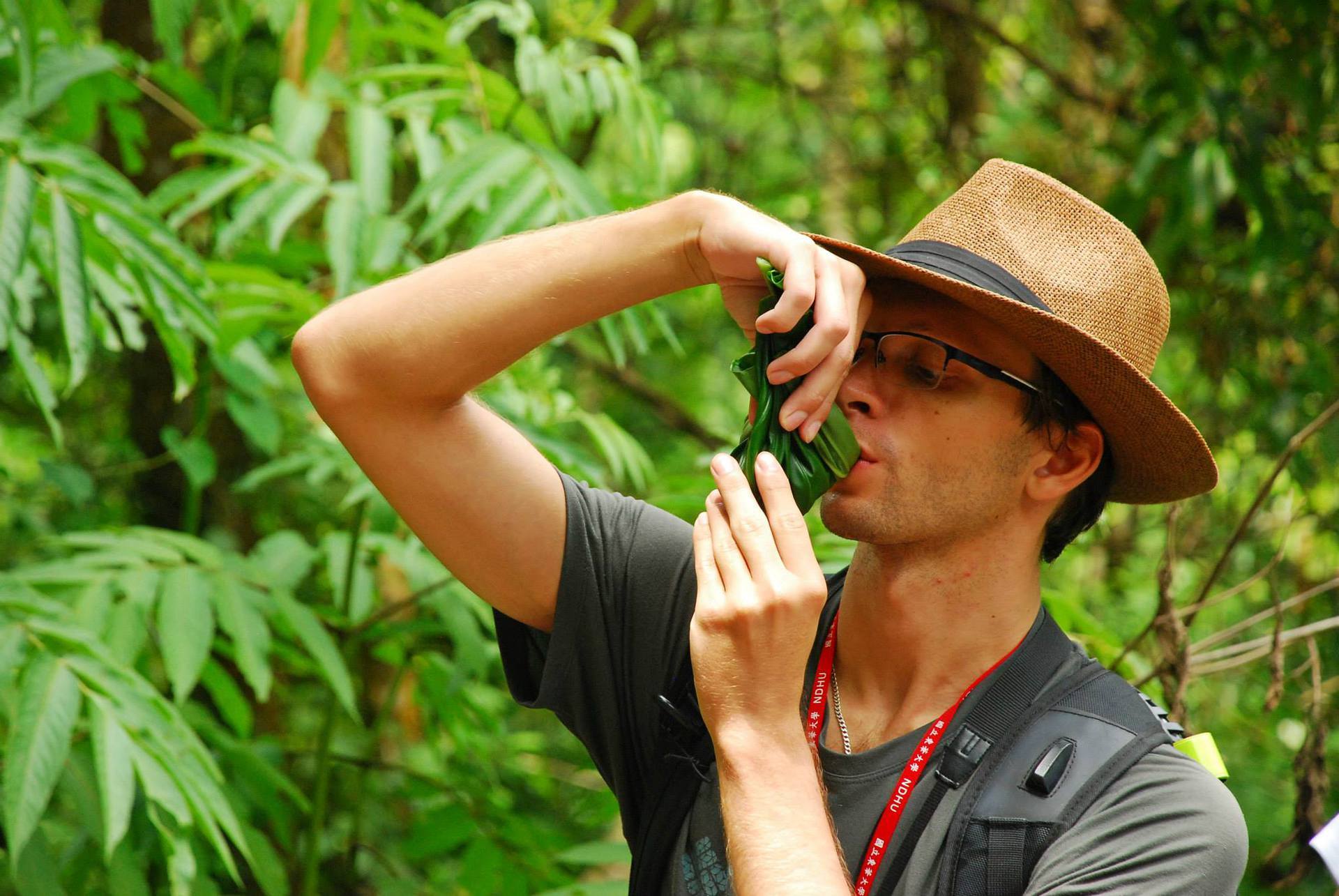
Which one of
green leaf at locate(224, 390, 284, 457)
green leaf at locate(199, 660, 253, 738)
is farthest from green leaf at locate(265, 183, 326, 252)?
green leaf at locate(199, 660, 253, 738)

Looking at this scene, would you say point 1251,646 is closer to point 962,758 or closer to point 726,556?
point 962,758

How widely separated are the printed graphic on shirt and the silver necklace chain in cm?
28

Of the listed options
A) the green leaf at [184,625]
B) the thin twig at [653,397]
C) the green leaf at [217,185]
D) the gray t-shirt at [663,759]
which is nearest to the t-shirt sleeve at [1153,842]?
the gray t-shirt at [663,759]

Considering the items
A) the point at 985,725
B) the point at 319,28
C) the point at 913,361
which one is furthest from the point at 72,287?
the point at 985,725

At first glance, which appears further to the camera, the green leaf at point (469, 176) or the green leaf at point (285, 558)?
the green leaf at point (285, 558)

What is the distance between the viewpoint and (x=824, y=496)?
83.7 inches

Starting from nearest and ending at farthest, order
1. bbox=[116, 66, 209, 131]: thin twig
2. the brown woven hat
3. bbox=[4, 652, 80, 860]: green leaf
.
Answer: bbox=[4, 652, 80, 860]: green leaf
the brown woven hat
bbox=[116, 66, 209, 131]: thin twig

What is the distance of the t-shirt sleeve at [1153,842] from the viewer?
66.3 inches

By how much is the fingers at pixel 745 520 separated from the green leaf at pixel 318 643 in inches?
46.7

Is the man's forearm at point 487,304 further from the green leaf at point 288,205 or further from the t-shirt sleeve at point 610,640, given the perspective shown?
the green leaf at point 288,205

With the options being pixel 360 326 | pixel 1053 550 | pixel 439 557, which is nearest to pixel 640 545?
pixel 439 557

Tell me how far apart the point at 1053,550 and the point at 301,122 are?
6.92 ft

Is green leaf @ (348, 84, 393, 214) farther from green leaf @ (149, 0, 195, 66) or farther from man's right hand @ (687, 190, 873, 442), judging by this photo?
man's right hand @ (687, 190, 873, 442)

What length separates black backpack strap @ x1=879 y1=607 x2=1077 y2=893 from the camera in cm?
186
